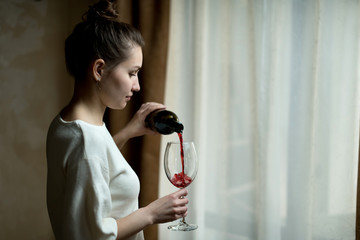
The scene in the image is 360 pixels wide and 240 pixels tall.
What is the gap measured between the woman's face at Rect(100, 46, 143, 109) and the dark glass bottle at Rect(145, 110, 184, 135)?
0.31 meters

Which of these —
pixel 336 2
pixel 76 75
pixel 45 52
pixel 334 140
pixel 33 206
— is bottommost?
pixel 33 206

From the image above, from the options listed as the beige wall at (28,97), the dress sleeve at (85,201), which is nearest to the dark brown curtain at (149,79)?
the beige wall at (28,97)

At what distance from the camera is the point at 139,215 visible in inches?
49.3

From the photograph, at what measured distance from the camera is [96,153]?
1.19 meters

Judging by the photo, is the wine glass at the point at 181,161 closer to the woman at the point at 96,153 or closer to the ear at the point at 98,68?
the woman at the point at 96,153

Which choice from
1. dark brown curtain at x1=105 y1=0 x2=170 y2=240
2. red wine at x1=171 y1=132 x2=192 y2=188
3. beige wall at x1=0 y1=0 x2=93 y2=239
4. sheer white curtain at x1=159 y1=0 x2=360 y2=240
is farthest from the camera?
beige wall at x1=0 y1=0 x2=93 y2=239

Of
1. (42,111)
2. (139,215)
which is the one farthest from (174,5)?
(139,215)

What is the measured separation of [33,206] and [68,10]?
129 centimetres

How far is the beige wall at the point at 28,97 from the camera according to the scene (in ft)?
8.11

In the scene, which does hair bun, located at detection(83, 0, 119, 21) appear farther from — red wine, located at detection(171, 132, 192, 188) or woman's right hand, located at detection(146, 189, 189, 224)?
woman's right hand, located at detection(146, 189, 189, 224)

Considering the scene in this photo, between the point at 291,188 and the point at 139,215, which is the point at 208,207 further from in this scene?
the point at 139,215

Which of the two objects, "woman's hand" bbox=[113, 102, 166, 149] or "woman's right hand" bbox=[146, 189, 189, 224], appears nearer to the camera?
"woman's right hand" bbox=[146, 189, 189, 224]

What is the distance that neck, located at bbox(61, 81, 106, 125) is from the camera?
128 cm

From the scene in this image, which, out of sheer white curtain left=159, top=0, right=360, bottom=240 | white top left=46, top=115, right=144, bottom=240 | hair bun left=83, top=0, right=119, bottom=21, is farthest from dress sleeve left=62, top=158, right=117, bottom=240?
sheer white curtain left=159, top=0, right=360, bottom=240
